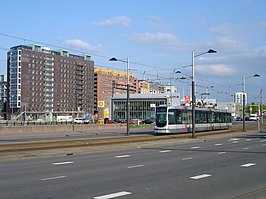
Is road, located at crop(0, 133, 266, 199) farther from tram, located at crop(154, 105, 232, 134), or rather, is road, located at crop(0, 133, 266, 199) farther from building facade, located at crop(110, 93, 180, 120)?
building facade, located at crop(110, 93, 180, 120)

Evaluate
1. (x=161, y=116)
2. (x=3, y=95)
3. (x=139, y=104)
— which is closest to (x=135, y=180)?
(x=161, y=116)

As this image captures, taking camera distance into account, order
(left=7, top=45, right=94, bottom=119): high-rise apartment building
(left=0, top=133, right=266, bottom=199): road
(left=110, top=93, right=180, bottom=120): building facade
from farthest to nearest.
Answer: (left=7, top=45, right=94, bottom=119): high-rise apartment building < (left=110, top=93, right=180, bottom=120): building facade < (left=0, top=133, right=266, bottom=199): road

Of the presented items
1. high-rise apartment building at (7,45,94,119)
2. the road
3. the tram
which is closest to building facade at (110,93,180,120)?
high-rise apartment building at (7,45,94,119)

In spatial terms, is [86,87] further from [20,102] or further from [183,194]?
[183,194]

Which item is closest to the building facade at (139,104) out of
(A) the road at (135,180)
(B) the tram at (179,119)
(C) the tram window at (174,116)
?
(B) the tram at (179,119)

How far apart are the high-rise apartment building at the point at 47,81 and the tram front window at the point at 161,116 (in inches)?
3800

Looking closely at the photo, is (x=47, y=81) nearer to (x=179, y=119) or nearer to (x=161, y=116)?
(x=179, y=119)

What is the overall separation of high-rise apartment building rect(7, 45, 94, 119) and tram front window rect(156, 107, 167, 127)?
96.5 meters

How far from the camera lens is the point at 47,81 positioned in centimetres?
15962

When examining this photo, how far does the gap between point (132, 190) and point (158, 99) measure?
116214 millimetres

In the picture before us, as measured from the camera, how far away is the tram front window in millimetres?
40812

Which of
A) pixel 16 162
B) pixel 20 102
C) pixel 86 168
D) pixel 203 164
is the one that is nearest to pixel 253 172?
pixel 203 164

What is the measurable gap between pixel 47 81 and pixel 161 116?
412ft

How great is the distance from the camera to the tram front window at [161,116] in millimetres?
40812
